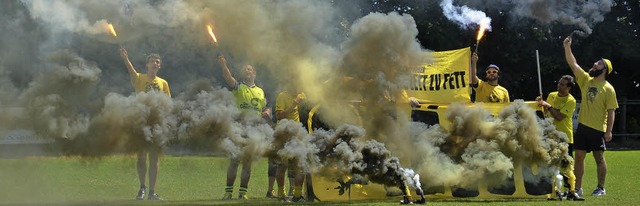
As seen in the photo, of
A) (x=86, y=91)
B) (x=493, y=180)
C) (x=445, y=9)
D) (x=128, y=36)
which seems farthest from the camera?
(x=445, y=9)

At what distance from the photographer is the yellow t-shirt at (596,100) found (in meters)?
15.7

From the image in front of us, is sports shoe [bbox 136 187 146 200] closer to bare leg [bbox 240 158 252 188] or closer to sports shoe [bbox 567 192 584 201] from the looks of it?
bare leg [bbox 240 158 252 188]

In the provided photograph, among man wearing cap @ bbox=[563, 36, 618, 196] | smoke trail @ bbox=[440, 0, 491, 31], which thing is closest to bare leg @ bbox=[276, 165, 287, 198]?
smoke trail @ bbox=[440, 0, 491, 31]

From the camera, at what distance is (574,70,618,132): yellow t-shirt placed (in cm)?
1570

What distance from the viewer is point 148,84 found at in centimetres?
1449

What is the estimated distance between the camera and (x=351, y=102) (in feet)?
45.6

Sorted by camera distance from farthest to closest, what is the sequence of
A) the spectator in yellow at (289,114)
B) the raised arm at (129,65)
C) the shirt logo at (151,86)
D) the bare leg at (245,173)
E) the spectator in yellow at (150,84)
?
the shirt logo at (151,86), the spectator in yellow at (150,84), the spectator in yellow at (289,114), the bare leg at (245,173), the raised arm at (129,65)

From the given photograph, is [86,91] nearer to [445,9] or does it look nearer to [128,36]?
[128,36]

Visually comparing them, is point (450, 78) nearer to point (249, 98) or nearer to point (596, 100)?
point (596, 100)

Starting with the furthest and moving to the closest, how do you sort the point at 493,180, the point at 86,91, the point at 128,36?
1. the point at 493,180
2. the point at 128,36
3. the point at 86,91

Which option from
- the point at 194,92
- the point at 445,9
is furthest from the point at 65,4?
the point at 445,9

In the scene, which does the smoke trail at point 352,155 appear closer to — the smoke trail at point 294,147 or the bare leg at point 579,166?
the smoke trail at point 294,147

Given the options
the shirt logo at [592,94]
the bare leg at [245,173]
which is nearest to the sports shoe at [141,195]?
the bare leg at [245,173]

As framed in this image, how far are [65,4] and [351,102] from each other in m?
4.10
